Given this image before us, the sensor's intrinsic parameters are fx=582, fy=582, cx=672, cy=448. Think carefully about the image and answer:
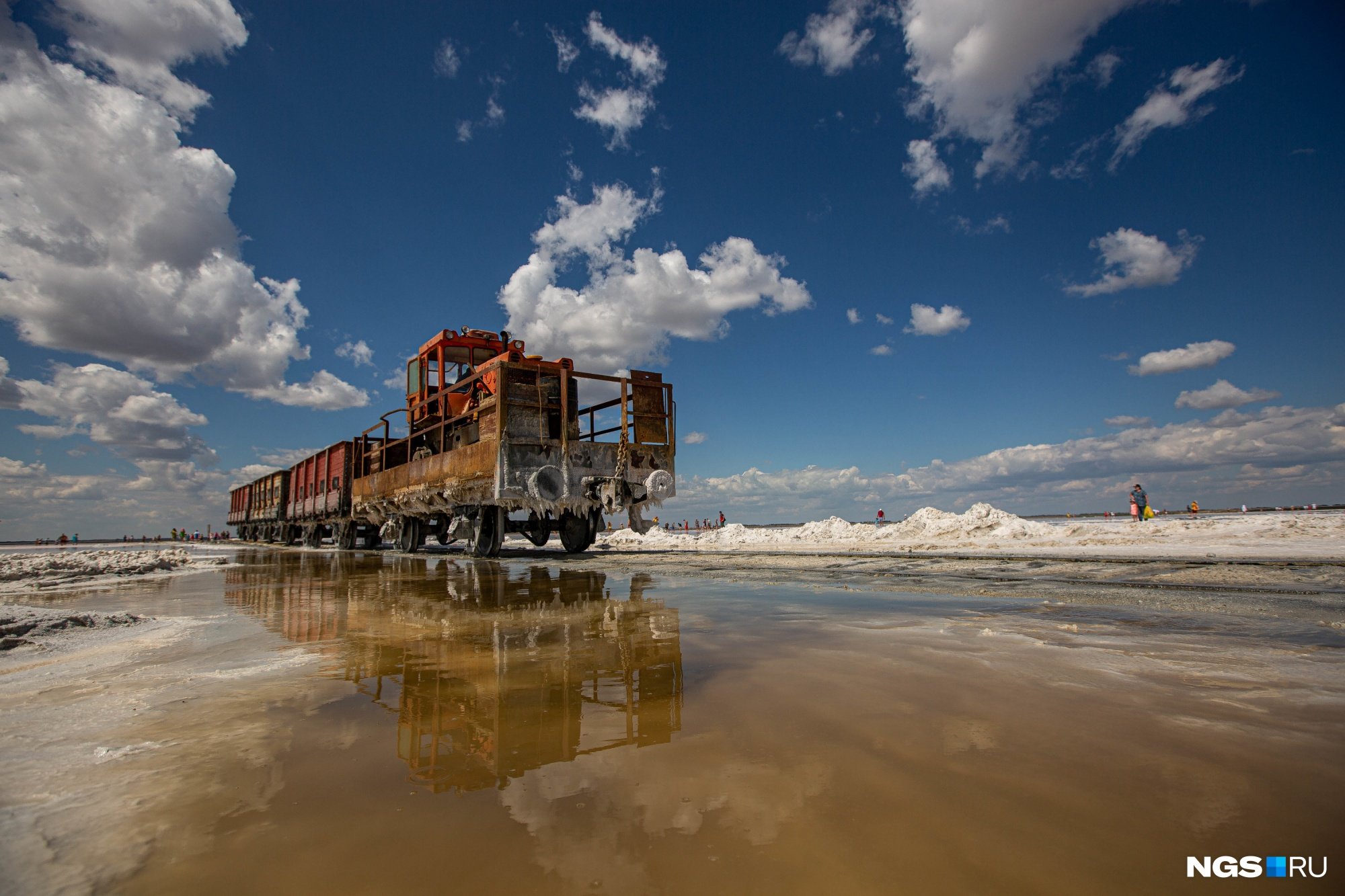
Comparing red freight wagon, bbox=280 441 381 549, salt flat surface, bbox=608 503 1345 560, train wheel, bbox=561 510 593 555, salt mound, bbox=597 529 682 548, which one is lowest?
salt mound, bbox=597 529 682 548

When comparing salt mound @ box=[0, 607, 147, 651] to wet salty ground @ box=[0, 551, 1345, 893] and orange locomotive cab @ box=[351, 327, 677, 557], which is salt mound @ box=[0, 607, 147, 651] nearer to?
wet salty ground @ box=[0, 551, 1345, 893]

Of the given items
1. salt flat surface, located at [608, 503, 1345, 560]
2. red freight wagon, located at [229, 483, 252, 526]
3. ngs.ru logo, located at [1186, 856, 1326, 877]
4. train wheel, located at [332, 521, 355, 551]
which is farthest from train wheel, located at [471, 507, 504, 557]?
red freight wagon, located at [229, 483, 252, 526]

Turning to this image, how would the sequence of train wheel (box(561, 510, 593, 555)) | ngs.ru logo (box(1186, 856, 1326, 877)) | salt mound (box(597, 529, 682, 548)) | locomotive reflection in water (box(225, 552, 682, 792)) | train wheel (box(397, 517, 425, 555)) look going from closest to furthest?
ngs.ru logo (box(1186, 856, 1326, 877))
locomotive reflection in water (box(225, 552, 682, 792))
train wheel (box(561, 510, 593, 555))
train wheel (box(397, 517, 425, 555))
salt mound (box(597, 529, 682, 548))

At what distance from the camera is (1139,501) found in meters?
17.1

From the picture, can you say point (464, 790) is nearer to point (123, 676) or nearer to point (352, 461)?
point (123, 676)

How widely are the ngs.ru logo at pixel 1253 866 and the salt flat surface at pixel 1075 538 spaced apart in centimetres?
850

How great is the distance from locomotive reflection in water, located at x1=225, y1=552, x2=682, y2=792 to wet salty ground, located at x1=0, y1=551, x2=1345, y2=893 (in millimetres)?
22

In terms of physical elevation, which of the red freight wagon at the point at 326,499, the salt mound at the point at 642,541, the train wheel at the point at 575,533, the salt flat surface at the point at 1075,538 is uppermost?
the red freight wagon at the point at 326,499

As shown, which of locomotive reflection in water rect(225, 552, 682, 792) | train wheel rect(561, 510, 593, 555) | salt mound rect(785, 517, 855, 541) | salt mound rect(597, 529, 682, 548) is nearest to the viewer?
locomotive reflection in water rect(225, 552, 682, 792)

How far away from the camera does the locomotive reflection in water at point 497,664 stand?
199 centimetres

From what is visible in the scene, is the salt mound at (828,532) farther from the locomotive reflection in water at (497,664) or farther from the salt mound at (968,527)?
the locomotive reflection in water at (497,664)

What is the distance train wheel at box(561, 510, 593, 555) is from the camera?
13.1m

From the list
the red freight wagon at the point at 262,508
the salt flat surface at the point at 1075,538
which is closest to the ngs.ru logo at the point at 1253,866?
the salt flat surface at the point at 1075,538

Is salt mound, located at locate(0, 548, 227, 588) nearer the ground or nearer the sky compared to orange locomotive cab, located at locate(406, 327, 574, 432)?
nearer the ground
